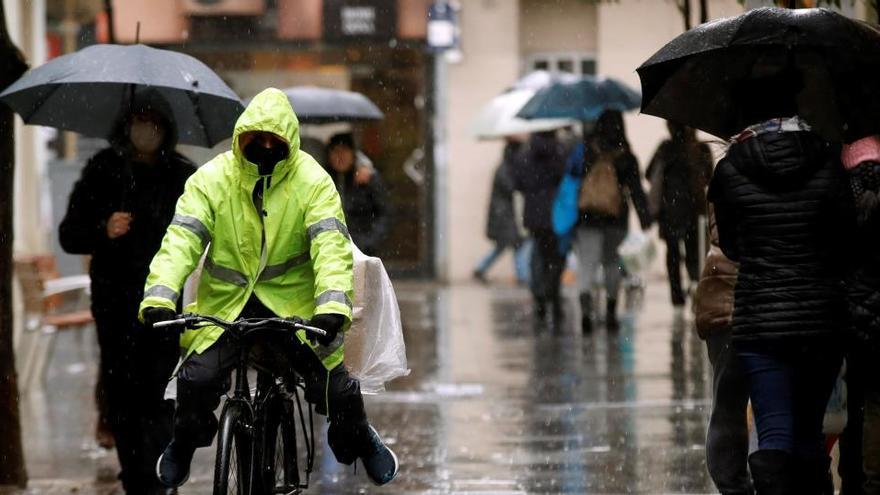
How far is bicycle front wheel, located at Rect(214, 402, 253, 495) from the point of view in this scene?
20.4 ft

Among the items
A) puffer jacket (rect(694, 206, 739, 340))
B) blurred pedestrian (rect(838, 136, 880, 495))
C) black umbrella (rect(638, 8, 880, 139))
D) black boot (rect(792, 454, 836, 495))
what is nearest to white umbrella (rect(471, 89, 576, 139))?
black umbrella (rect(638, 8, 880, 139))

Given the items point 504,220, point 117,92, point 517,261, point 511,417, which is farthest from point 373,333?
point 517,261

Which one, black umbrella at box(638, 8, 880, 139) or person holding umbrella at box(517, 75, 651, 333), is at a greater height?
black umbrella at box(638, 8, 880, 139)

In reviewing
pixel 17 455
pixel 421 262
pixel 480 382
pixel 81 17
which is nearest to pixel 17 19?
pixel 81 17

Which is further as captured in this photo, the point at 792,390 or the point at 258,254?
the point at 258,254

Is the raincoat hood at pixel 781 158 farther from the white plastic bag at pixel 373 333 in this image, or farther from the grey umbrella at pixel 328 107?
the grey umbrella at pixel 328 107

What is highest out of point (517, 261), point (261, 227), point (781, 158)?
point (781, 158)

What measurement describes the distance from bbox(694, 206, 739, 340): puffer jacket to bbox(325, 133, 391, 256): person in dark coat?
20.0 feet

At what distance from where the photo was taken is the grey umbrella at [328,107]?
1502 cm

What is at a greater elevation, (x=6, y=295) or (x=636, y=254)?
(x=6, y=295)

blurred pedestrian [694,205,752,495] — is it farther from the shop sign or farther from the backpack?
the shop sign

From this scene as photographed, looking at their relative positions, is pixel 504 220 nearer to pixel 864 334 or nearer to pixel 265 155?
pixel 864 334

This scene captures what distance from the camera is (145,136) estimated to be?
8.18 m

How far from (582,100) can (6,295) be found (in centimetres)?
935
